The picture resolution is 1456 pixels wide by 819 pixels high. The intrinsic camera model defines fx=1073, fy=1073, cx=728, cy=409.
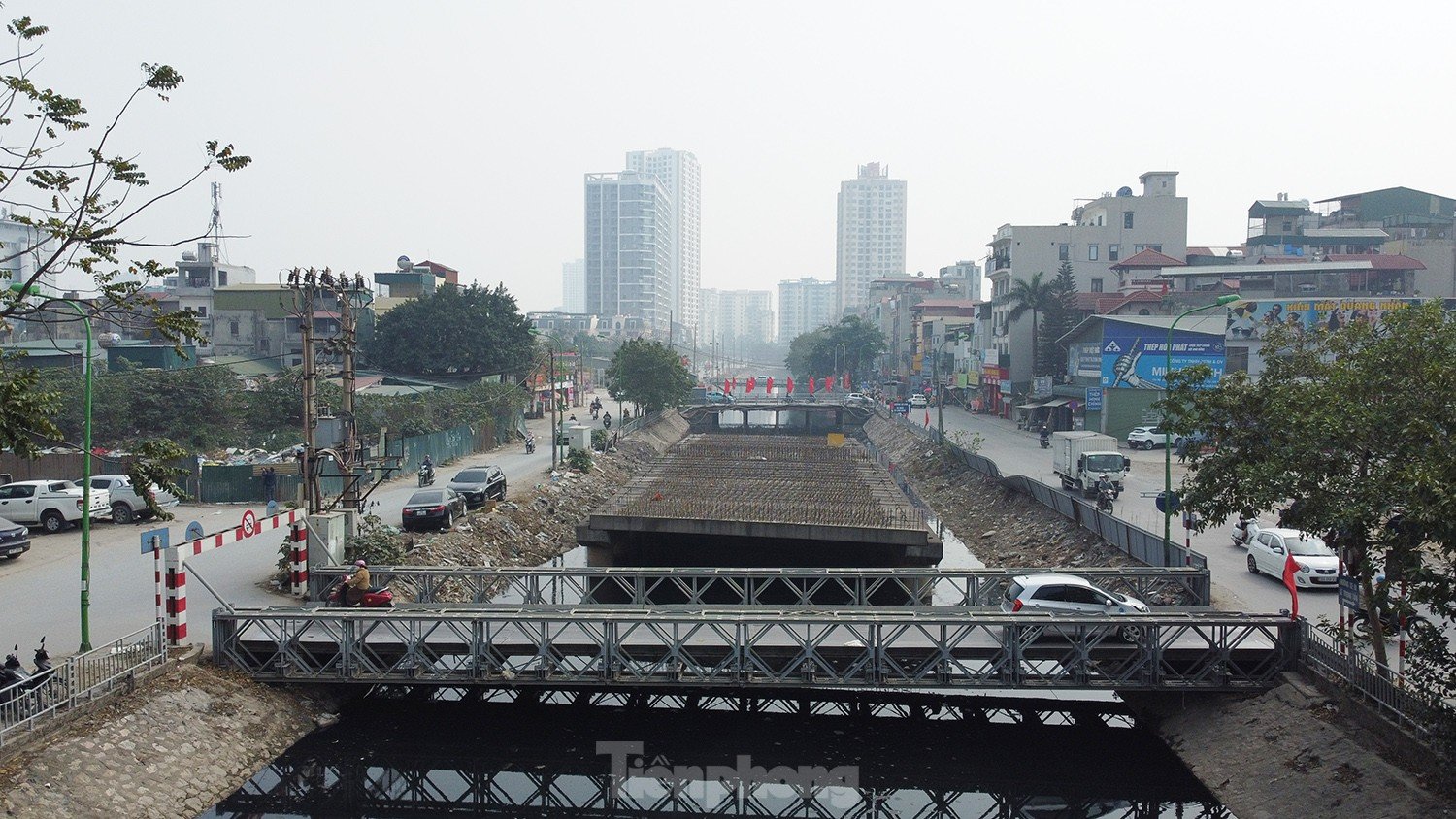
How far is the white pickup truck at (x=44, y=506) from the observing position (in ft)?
104

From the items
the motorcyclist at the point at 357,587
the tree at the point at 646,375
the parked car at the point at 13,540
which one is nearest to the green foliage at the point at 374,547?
the motorcyclist at the point at 357,587

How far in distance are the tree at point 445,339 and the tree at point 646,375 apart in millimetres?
8950

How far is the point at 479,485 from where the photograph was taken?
3872 centimetres

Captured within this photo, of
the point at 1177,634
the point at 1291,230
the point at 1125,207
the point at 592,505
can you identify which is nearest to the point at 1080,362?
the point at 1125,207

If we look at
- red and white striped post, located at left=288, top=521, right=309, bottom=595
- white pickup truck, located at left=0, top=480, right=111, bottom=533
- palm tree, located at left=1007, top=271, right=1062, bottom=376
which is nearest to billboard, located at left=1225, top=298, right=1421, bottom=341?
palm tree, located at left=1007, top=271, right=1062, bottom=376

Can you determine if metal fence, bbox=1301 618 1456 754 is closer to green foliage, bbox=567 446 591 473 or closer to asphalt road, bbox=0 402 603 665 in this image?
asphalt road, bbox=0 402 603 665

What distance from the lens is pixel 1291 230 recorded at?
9612cm

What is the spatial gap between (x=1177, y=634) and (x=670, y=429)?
64.7m

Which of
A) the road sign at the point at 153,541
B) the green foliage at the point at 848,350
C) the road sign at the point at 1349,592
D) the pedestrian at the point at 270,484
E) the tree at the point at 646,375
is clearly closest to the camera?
the road sign at the point at 1349,592

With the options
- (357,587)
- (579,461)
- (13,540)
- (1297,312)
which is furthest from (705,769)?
(1297,312)

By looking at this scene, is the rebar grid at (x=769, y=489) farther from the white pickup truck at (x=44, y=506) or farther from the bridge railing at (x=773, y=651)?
the white pickup truck at (x=44, y=506)

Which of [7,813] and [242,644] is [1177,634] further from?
[7,813]

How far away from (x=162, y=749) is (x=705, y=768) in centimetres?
906

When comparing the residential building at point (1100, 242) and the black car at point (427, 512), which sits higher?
the residential building at point (1100, 242)
